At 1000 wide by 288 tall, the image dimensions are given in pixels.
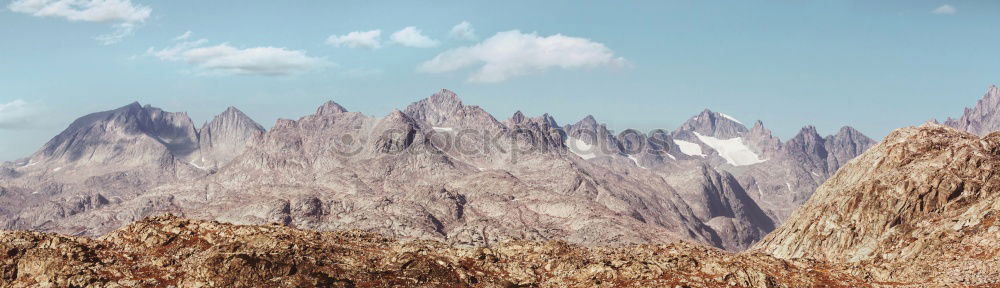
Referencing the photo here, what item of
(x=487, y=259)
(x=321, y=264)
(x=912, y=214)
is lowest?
(x=321, y=264)

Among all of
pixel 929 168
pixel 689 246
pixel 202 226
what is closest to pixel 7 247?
pixel 202 226

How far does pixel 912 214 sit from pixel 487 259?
2470 inches

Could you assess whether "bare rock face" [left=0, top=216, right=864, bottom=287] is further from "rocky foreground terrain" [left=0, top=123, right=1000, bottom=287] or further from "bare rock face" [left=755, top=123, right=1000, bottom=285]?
"bare rock face" [left=755, top=123, right=1000, bottom=285]

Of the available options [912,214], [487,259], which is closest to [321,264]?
[487,259]

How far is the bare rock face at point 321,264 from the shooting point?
77.8 meters

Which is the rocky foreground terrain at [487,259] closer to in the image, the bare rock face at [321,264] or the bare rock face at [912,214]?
the bare rock face at [321,264]

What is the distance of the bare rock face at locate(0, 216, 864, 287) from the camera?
77.8 meters

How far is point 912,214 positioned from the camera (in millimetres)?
113438

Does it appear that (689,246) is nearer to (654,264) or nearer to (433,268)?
(654,264)

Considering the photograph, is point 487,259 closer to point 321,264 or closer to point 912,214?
point 321,264

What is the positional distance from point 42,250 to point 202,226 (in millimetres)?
17427

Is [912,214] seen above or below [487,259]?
above

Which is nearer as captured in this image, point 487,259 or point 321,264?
point 321,264

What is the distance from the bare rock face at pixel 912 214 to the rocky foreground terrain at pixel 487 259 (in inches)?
11.4
